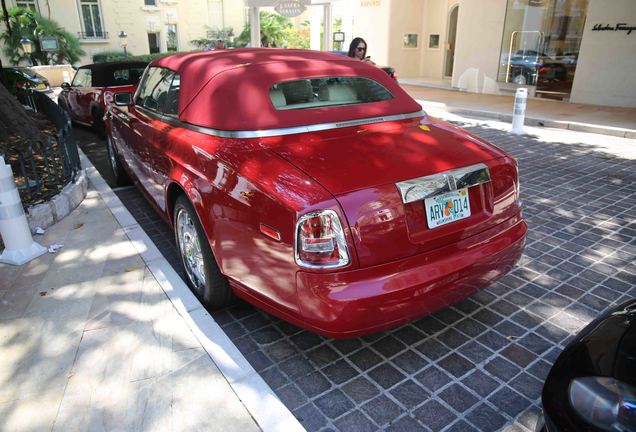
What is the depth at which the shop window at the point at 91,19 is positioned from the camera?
2947 cm

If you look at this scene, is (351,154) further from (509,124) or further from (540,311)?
(509,124)

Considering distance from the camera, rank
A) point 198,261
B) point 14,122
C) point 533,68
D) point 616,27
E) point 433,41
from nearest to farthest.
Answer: point 198,261, point 14,122, point 616,27, point 533,68, point 433,41

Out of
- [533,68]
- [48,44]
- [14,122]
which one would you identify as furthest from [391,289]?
[48,44]

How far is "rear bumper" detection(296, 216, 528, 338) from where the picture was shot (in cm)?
244

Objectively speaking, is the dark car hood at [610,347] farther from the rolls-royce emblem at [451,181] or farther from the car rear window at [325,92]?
the car rear window at [325,92]

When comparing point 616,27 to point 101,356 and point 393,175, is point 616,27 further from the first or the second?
point 101,356

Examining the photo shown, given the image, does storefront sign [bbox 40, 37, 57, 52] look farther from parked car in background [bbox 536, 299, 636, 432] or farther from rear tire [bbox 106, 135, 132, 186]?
parked car in background [bbox 536, 299, 636, 432]

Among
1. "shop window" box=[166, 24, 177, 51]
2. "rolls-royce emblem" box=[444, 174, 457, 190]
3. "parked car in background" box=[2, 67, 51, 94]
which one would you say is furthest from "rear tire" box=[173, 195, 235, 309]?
"shop window" box=[166, 24, 177, 51]

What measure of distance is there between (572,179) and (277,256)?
5.54 metres

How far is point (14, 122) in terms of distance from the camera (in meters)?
6.60

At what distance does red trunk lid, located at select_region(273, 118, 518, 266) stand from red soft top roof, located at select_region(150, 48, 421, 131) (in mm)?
203

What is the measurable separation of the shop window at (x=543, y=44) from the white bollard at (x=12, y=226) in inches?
572

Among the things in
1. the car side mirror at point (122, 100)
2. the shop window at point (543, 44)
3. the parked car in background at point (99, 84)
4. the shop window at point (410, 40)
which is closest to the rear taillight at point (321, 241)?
the car side mirror at point (122, 100)

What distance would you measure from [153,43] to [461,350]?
1336 inches
